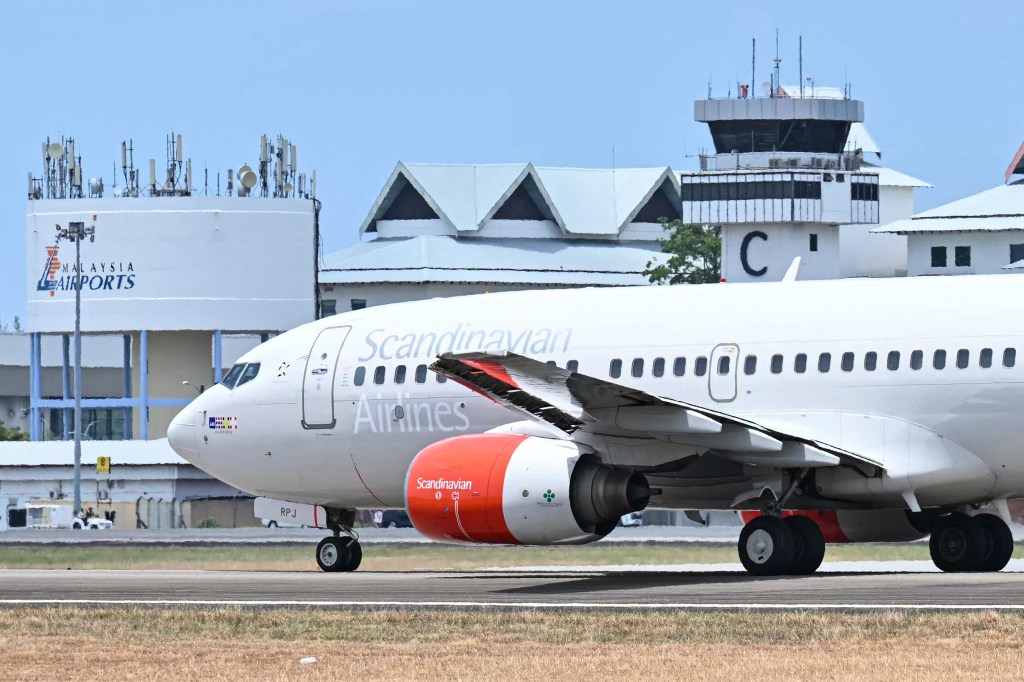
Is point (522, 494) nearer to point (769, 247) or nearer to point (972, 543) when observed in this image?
point (972, 543)

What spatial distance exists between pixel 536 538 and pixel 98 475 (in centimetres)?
6823

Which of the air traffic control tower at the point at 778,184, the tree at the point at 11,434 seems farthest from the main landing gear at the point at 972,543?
the tree at the point at 11,434

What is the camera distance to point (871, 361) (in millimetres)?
25719

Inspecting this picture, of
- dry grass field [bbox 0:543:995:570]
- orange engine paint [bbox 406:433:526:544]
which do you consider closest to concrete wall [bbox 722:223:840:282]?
dry grass field [bbox 0:543:995:570]

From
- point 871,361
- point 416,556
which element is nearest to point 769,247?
point 416,556

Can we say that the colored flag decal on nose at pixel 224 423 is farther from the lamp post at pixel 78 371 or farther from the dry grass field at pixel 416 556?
the lamp post at pixel 78 371

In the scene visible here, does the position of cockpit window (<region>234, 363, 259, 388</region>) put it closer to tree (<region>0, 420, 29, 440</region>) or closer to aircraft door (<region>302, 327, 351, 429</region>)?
aircraft door (<region>302, 327, 351, 429</region>)

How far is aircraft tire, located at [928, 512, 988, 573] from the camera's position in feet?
90.7

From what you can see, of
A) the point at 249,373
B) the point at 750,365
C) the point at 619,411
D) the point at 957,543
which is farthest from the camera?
the point at 249,373

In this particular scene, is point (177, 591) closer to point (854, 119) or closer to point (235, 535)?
point (235, 535)

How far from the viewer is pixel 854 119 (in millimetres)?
119125

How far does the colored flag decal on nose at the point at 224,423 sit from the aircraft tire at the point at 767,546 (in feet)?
27.3

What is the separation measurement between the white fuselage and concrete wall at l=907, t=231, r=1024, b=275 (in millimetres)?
92468

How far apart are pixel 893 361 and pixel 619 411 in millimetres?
3425
